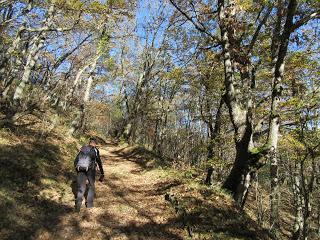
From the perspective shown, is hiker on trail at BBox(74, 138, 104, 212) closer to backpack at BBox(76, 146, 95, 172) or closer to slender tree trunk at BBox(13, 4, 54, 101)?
backpack at BBox(76, 146, 95, 172)

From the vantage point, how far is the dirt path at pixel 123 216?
28.2ft

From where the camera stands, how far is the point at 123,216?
10039 mm

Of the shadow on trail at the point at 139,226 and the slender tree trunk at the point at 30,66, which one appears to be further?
the slender tree trunk at the point at 30,66

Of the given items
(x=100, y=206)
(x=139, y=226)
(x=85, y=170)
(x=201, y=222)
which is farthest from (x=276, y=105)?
(x=100, y=206)

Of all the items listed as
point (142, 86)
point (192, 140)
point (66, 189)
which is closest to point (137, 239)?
point (66, 189)

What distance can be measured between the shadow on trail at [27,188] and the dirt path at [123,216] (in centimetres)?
40

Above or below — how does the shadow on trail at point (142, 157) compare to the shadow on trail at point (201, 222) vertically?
above

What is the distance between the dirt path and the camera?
8.60 meters

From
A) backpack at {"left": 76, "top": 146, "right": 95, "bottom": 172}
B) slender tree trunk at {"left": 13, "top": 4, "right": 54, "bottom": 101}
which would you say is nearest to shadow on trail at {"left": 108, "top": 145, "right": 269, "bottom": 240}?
backpack at {"left": 76, "top": 146, "right": 95, "bottom": 172}

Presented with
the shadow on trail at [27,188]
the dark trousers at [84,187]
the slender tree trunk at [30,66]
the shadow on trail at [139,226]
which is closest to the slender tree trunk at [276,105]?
the shadow on trail at [139,226]

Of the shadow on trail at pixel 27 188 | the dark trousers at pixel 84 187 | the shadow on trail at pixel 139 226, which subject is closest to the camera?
the shadow on trail at pixel 27 188

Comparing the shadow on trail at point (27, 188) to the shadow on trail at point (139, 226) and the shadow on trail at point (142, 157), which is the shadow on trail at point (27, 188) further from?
the shadow on trail at point (142, 157)

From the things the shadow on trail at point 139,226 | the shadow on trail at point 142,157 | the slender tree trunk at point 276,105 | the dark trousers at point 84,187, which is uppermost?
the slender tree trunk at point 276,105

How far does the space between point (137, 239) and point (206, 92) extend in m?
12.1
